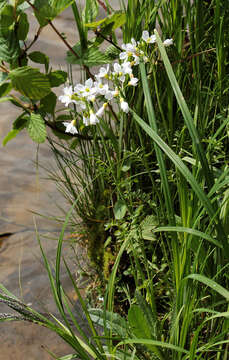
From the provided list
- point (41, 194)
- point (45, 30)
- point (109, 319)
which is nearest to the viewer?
point (109, 319)

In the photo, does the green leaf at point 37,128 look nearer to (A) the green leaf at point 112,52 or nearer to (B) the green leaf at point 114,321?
(A) the green leaf at point 112,52

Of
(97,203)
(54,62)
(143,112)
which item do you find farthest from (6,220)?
(54,62)

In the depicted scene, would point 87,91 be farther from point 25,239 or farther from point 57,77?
point 25,239

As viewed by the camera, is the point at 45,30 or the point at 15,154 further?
the point at 45,30

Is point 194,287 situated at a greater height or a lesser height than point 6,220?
greater

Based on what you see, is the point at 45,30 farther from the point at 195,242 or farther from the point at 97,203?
the point at 195,242

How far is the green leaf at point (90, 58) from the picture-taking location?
4.96 ft

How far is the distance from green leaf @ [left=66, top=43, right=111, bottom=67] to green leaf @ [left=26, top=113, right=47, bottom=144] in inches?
8.7

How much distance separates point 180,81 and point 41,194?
0.98 metres

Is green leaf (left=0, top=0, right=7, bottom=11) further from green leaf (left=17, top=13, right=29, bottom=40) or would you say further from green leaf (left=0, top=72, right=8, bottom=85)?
green leaf (left=0, top=72, right=8, bottom=85)

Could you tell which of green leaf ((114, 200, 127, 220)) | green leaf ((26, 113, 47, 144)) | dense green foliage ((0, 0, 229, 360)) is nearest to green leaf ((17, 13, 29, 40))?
dense green foliage ((0, 0, 229, 360))

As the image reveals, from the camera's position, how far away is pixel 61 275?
1942 millimetres

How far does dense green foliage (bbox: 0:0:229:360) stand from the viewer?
3.89 ft

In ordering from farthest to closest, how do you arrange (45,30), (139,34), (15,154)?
(45,30) → (15,154) → (139,34)
